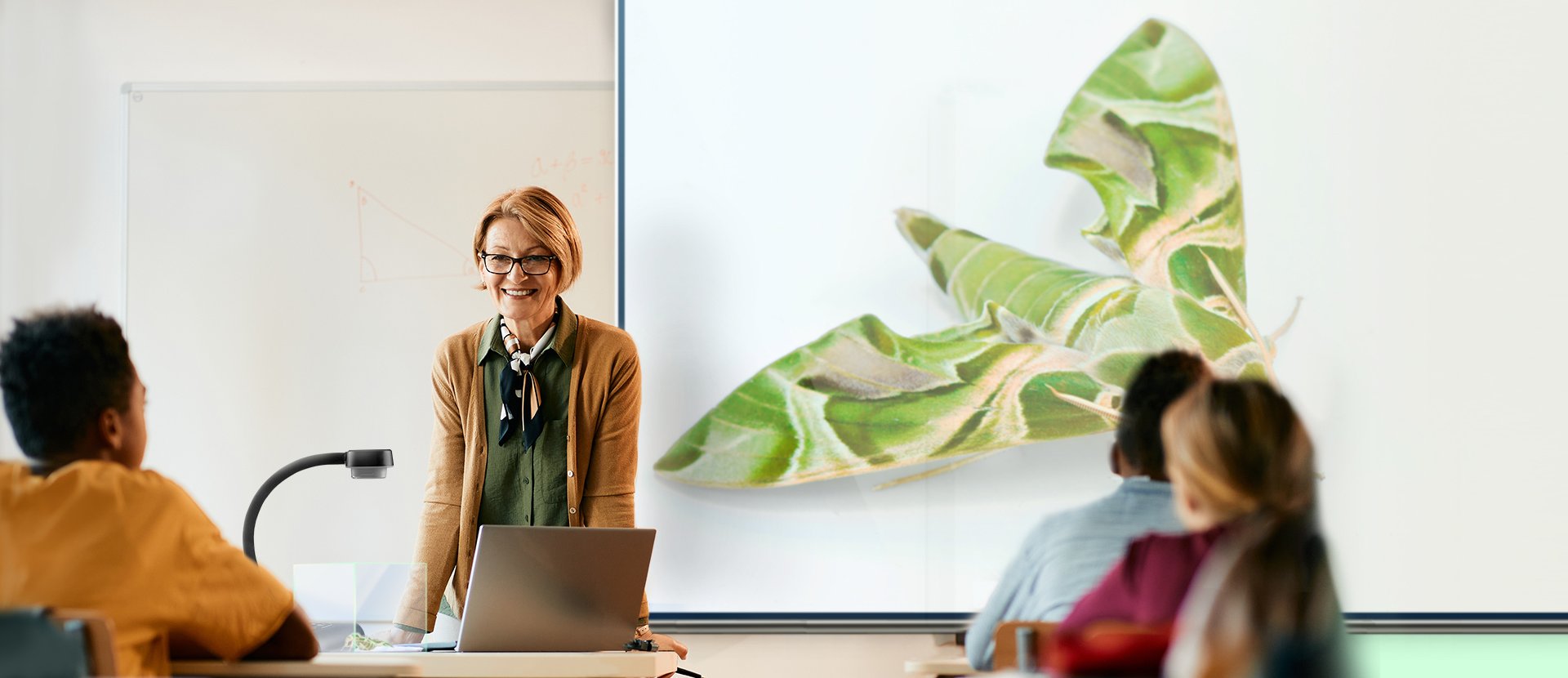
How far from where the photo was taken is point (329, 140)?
3822 mm

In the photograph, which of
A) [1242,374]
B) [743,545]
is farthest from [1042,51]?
[743,545]

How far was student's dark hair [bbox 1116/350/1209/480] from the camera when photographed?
2.21 m

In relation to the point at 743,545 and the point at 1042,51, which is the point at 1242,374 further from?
the point at 743,545

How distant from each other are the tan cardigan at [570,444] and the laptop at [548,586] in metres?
0.46

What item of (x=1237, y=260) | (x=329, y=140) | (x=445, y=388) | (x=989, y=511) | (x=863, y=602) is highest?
(x=329, y=140)

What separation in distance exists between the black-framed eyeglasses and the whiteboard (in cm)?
82

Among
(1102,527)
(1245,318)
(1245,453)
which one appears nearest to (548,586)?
(1102,527)

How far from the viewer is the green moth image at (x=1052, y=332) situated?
3613 millimetres

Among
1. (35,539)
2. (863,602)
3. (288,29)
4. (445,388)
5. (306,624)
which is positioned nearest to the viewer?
(35,539)

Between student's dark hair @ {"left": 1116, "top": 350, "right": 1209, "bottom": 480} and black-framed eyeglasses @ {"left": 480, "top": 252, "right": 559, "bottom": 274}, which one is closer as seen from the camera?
student's dark hair @ {"left": 1116, "top": 350, "right": 1209, "bottom": 480}

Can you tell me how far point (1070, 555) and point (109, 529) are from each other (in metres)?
1.39

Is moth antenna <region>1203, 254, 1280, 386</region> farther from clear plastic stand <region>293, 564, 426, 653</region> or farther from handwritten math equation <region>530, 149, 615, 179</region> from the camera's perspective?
clear plastic stand <region>293, 564, 426, 653</region>

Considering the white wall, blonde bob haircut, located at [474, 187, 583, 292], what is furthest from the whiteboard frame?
blonde bob haircut, located at [474, 187, 583, 292]

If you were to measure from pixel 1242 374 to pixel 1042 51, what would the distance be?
997mm
